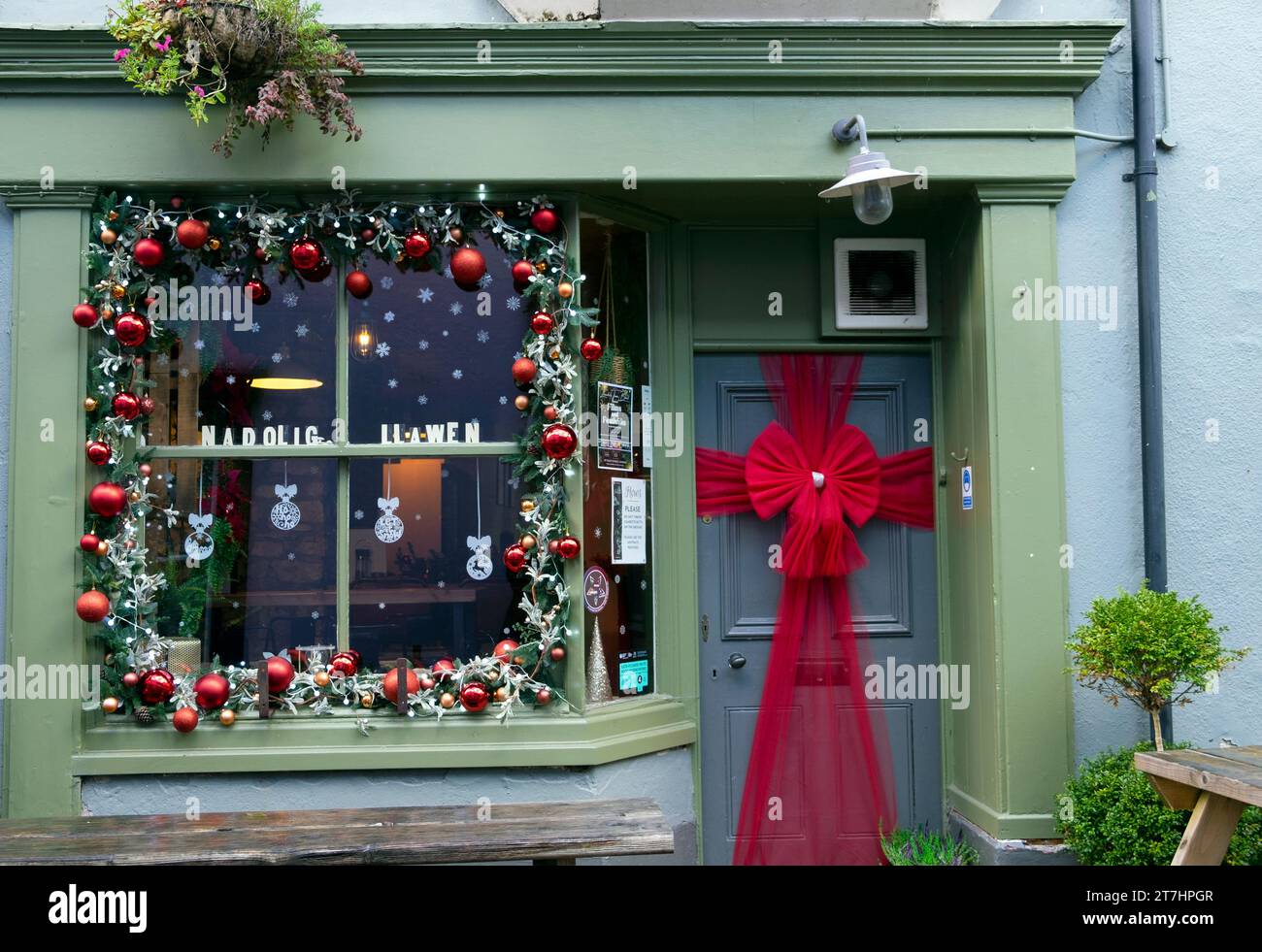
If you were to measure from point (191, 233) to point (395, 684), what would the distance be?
7.41 ft

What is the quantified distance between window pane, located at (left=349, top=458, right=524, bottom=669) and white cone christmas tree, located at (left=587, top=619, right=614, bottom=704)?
391 millimetres

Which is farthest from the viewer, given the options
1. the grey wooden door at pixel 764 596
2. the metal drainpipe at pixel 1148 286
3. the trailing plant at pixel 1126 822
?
the grey wooden door at pixel 764 596

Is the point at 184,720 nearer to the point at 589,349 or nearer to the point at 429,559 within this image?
the point at 429,559

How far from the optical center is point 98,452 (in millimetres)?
5094

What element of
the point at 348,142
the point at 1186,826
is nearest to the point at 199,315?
the point at 348,142

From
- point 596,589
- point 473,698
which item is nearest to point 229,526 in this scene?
point 473,698

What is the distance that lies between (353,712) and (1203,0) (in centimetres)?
522

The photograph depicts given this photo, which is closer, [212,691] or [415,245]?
[212,691]

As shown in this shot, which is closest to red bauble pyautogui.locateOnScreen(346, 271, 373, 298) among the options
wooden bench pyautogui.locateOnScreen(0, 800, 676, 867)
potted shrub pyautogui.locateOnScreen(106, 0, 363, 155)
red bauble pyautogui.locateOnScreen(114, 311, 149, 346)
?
potted shrub pyautogui.locateOnScreen(106, 0, 363, 155)

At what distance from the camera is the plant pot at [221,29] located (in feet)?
15.6

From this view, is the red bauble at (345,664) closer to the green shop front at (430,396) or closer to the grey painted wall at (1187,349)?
the green shop front at (430,396)

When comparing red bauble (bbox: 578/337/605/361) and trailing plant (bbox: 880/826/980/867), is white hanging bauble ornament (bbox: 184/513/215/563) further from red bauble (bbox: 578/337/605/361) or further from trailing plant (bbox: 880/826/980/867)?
trailing plant (bbox: 880/826/980/867)

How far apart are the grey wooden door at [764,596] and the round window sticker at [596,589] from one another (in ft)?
1.84

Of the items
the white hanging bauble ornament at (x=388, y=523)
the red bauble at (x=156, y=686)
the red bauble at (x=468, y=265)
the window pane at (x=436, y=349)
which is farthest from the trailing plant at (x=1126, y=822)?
the red bauble at (x=156, y=686)
